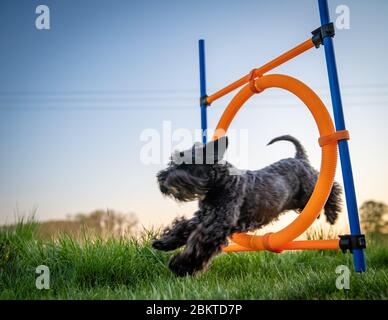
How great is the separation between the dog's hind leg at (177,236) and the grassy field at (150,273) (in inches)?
7.8

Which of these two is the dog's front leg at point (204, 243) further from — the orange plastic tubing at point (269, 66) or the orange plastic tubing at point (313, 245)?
the orange plastic tubing at point (269, 66)

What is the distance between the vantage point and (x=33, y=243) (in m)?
3.51

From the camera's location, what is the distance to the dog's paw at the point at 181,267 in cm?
272

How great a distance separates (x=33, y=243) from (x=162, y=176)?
1.52 meters

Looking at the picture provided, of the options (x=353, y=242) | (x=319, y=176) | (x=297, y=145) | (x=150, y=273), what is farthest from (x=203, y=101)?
(x=353, y=242)

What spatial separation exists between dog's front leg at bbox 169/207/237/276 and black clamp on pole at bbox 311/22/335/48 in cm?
144

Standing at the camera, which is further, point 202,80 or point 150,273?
point 202,80

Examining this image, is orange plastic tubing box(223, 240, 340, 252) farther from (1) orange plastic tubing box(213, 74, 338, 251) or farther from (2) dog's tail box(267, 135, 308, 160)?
(2) dog's tail box(267, 135, 308, 160)

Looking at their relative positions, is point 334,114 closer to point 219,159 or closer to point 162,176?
point 219,159

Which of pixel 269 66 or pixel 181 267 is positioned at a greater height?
pixel 269 66

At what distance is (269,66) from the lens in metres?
3.37

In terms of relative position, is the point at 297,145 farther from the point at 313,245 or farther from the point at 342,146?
the point at 313,245

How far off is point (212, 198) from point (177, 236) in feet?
1.34
